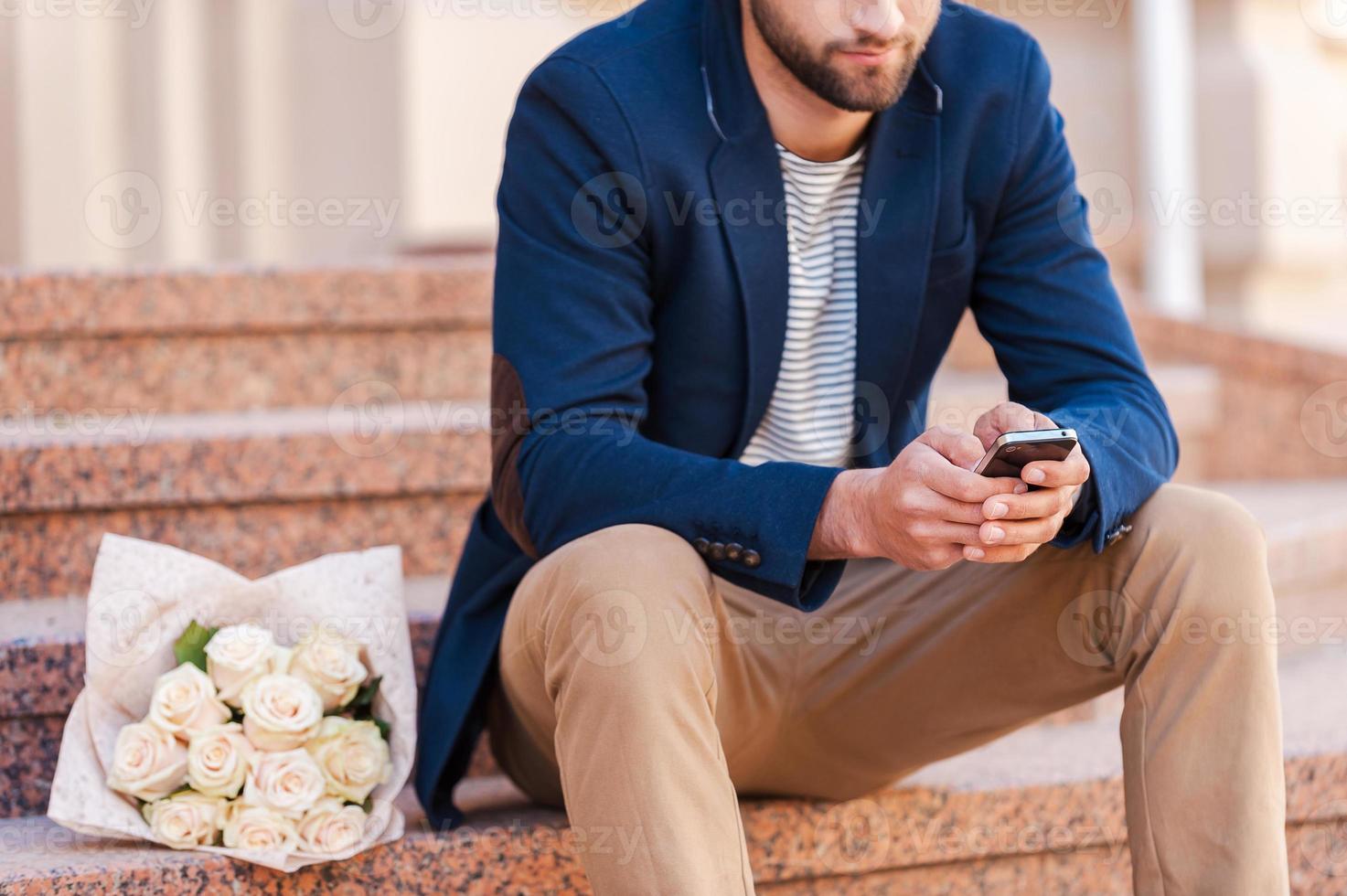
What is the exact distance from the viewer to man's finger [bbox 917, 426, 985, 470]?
165cm

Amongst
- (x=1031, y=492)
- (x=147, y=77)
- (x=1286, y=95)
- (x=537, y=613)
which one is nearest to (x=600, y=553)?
(x=537, y=613)

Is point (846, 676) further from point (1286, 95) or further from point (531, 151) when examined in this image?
point (1286, 95)

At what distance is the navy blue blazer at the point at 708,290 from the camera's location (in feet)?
6.21

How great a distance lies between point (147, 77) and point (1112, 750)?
16.2 feet

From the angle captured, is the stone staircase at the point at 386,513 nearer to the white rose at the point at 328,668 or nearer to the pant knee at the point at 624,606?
the white rose at the point at 328,668

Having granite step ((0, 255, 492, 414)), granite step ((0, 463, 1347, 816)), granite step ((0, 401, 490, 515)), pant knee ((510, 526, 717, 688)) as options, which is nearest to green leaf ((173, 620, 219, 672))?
granite step ((0, 463, 1347, 816))

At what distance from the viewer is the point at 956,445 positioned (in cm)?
166

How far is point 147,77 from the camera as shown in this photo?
5945mm

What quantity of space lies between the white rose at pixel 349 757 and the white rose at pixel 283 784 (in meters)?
0.03

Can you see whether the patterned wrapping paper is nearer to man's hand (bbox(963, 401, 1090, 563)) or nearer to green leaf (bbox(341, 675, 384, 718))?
green leaf (bbox(341, 675, 384, 718))

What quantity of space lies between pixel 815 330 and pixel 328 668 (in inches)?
32.8

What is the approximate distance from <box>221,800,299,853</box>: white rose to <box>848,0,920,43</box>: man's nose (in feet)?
4.23

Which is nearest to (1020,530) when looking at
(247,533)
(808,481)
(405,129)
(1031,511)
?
(1031,511)

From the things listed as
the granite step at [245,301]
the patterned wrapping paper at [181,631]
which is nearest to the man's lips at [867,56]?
the patterned wrapping paper at [181,631]
